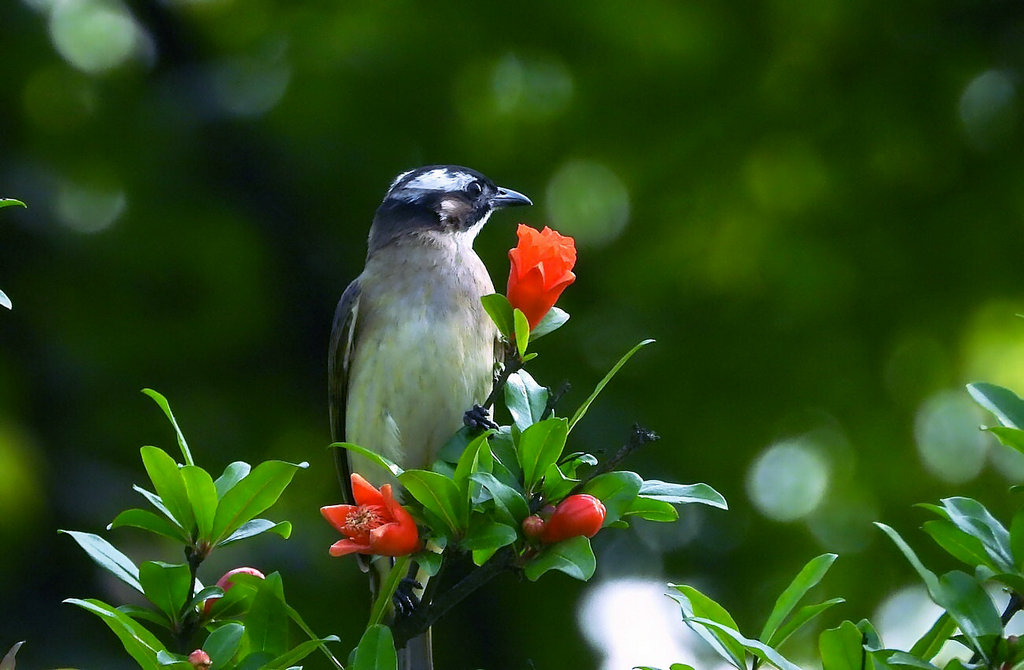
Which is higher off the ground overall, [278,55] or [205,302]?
[278,55]

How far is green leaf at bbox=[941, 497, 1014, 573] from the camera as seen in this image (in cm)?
231

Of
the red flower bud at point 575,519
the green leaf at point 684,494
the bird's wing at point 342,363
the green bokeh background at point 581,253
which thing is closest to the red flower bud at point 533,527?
the red flower bud at point 575,519

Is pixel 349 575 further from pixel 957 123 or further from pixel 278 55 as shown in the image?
pixel 957 123

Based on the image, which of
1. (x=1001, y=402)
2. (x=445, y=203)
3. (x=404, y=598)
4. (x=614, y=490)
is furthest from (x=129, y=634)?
(x=445, y=203)

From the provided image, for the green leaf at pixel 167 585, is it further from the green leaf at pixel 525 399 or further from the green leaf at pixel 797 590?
the green leaf at pixel 797 590

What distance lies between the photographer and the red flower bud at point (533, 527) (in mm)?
2600

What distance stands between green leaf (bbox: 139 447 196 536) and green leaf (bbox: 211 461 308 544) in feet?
0.19

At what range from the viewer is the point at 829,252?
6.66 meters

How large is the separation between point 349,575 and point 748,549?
2019mm

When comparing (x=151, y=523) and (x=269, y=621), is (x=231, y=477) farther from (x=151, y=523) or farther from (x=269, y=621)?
(x=269, y=621)

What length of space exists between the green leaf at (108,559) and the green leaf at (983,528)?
1.58 meters

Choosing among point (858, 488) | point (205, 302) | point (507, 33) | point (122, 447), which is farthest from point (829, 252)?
point (122, 447)

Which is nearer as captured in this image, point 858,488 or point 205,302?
point 858,488

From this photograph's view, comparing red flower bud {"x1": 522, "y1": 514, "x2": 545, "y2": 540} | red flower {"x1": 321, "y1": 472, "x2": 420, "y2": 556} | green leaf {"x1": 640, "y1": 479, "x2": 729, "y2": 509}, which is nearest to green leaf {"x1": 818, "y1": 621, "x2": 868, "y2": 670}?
green leaf {"x1": 640, "y1": 479, "x2": 729, "y2": 509}
